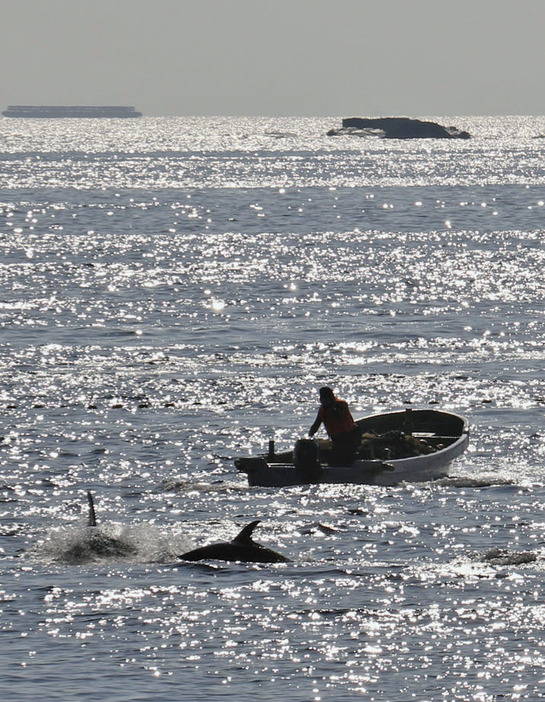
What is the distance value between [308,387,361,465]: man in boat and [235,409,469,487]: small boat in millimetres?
77

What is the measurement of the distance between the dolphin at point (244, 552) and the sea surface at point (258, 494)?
46cm

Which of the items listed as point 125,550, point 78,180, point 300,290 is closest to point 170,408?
point 125,550

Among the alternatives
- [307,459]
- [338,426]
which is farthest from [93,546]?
[338,426]

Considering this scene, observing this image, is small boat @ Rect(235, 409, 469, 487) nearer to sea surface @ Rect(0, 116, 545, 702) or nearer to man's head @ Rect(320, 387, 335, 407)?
sea surface @ Rect(0, 116, 545, 702)

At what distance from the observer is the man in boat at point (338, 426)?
3400cm

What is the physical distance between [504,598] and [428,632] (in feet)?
7.32

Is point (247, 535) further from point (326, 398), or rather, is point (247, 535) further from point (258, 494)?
point (326, 398)

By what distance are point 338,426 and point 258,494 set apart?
8.66 ft

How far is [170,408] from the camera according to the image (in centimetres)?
4359

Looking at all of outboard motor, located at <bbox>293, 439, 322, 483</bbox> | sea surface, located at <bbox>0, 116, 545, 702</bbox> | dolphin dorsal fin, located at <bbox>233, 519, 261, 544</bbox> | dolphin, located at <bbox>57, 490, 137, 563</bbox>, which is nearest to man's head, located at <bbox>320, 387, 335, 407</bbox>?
outboard motor, located at <bbox>293, 439, 322, 483</bbox>

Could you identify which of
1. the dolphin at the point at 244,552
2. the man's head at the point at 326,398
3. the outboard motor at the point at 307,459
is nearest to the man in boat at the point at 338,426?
the man's head at the point at 326,398

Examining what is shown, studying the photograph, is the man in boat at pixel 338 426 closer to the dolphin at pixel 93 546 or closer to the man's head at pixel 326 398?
the man's head at pixel 326 398

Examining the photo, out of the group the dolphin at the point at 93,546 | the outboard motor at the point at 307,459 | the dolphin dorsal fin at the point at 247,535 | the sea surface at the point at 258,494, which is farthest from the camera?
the outboard motor at the point at 307,459

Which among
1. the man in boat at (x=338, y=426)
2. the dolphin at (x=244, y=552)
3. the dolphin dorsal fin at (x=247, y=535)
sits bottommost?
the dolphin at (x=244, y=552)
